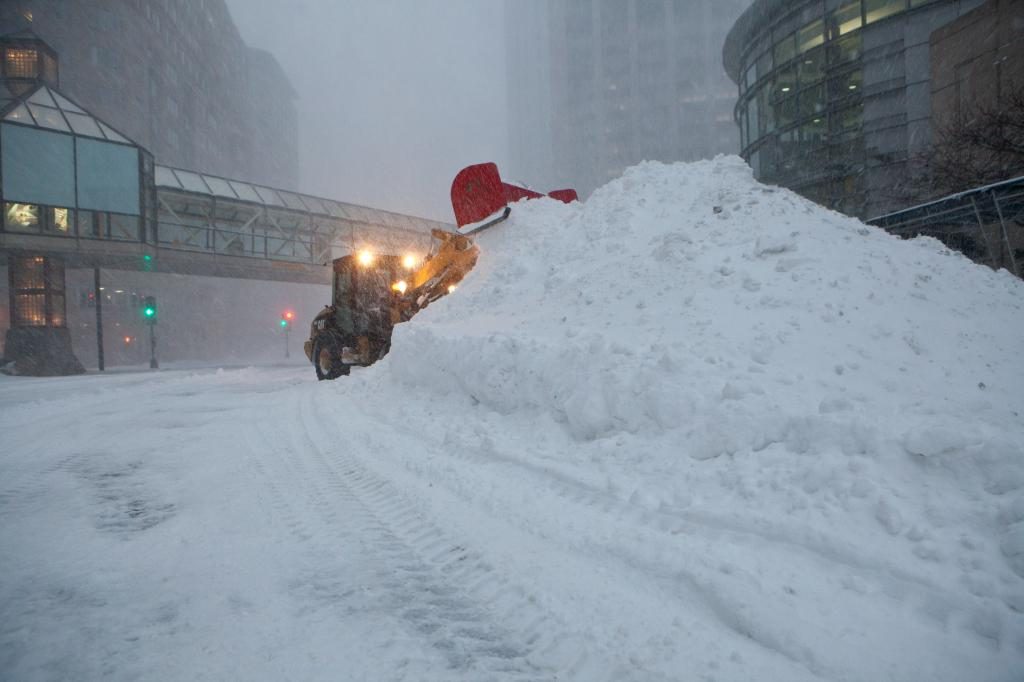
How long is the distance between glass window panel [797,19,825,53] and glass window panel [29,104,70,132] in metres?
33.5

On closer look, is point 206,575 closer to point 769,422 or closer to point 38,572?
point 38,572

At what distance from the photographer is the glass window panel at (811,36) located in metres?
22.2

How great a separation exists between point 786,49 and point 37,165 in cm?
3441

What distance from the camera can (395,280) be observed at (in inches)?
489

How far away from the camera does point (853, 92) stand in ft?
69.0

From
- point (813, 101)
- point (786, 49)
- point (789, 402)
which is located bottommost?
point (789, 402)

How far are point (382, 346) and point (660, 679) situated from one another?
1084cm

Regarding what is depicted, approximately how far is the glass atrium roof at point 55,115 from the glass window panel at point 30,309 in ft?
22.8

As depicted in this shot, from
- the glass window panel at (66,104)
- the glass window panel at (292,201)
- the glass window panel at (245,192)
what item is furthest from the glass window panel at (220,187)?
the glass window panel at (66,104)

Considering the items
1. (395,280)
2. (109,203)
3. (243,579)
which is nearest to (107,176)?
(109,203)

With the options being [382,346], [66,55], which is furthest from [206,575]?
[66,55]

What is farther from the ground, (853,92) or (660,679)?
(853,92)

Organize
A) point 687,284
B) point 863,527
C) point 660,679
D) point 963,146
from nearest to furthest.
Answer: point 660,679, point 863,527, point 687,284, point 963,146

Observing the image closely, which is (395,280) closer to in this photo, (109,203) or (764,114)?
(109,203)
